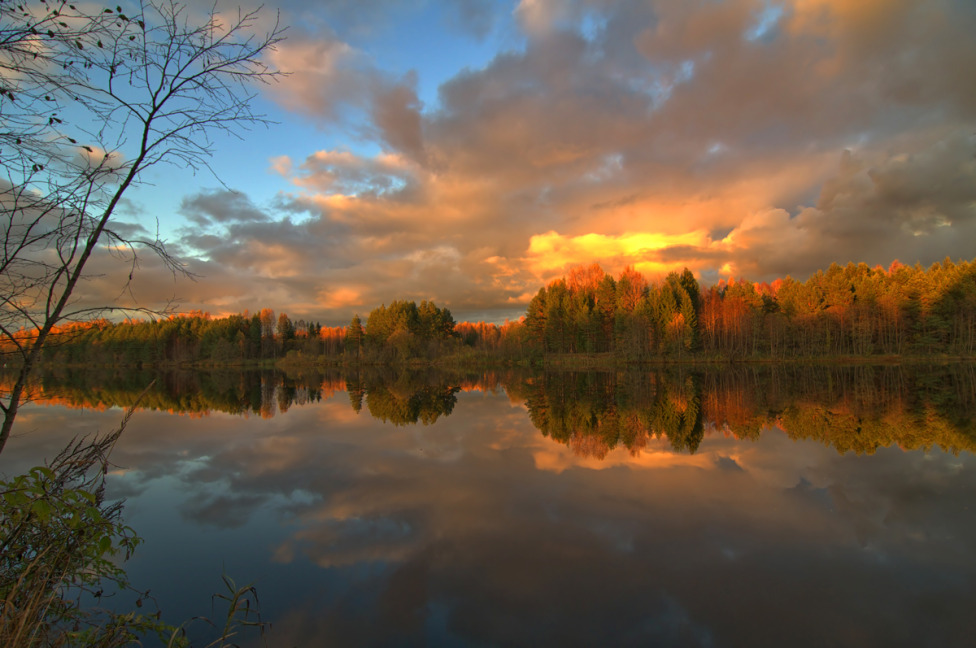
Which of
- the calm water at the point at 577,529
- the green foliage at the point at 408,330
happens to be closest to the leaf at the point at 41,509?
the calm water at the point at 577,529

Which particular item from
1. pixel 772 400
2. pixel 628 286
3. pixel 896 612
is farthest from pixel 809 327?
pixel 896 612

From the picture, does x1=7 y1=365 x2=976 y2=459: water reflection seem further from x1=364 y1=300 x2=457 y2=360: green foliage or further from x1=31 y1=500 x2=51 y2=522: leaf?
x1=364 y1=300 x2=457 y2=360: green foliage

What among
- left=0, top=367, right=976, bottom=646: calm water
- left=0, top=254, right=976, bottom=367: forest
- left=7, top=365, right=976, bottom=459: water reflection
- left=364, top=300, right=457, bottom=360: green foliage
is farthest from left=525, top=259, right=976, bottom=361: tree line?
left=0, top=367, right=976, bottom=646: calm water

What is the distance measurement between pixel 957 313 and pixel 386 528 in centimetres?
6898

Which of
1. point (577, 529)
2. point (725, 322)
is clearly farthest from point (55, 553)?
point (725, 322)

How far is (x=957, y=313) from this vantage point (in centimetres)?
5016

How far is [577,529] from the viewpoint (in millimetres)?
6430

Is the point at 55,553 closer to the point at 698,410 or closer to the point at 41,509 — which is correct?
the point at 41,509

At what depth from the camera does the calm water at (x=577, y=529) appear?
173 inches

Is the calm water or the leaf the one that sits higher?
the leaf

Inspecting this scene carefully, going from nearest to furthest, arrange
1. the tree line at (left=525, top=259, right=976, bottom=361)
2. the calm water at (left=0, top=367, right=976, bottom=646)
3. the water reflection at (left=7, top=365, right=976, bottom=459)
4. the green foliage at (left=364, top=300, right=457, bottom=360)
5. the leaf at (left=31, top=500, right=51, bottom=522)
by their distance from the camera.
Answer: the leaf at (left=31, top=500, right=51, bottom=522), the calm water at (left=0, top=367, right=976, bottom=646), the water reflection at (left=7, top=365, right=976, bottom=459), the tree line at (left=525, top=259, right=976, bottom=361), the green foliage at (left=364, top=300, right=457, bottom=360)

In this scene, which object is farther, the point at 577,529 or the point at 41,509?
the point at 577,529

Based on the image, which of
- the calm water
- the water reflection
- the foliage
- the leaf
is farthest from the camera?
the water reflection

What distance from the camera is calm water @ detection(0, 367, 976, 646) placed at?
14.4 feet
